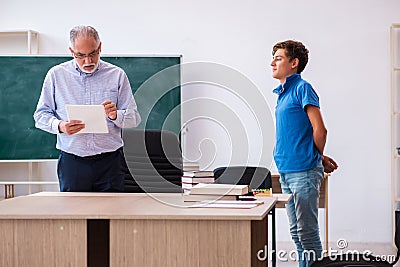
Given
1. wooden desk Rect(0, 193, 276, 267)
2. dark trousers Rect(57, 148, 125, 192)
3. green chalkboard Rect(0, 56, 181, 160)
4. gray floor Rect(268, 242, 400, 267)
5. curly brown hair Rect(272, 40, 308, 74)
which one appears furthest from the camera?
green chalkboard Rect(0, 56, 181, 160)

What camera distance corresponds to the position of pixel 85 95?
3443mm

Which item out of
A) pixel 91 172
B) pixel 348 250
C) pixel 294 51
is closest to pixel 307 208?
pixel 294 51

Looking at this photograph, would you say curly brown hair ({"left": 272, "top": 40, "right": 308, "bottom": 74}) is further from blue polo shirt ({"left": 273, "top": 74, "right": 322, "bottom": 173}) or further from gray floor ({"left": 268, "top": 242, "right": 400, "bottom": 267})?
gray floor ({"left": 268, "top": 242, "right": 400, "bottom": 267})

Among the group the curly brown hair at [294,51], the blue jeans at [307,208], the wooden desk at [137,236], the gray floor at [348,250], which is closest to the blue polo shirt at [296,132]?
the blue jeans at [307,208]

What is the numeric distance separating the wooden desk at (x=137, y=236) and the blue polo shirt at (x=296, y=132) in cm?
97

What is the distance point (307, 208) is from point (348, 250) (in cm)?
238

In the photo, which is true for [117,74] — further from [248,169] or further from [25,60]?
[25,60]

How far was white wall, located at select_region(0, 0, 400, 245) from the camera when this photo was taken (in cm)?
602

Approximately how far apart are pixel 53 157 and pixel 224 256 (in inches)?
149

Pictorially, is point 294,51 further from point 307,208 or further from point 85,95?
point 85,95

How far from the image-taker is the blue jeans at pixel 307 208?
342cm

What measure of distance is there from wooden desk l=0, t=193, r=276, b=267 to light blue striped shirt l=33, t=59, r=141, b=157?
844 millimetres

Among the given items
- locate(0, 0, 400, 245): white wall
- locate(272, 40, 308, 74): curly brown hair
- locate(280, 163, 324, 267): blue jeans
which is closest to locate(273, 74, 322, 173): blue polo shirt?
locate(280, 163, 324, 267): blue jeans

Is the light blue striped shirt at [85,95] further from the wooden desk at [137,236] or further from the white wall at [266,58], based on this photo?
the white wall at [266,58]
